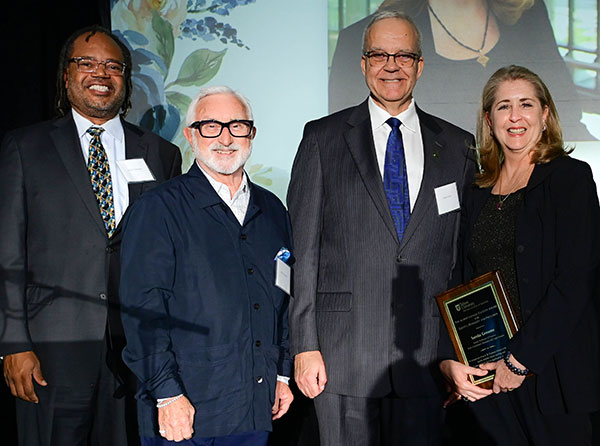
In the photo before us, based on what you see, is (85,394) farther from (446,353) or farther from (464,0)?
(464,0)

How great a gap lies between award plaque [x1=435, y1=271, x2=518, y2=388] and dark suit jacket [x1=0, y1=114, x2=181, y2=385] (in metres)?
1.28

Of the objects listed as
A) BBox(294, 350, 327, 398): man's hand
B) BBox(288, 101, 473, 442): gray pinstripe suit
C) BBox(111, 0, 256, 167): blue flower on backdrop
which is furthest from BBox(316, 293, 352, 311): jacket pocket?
BBox(111, 0, 256, 167): blue flower on backdrop

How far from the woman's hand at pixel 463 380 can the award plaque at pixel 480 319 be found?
0.02 meters

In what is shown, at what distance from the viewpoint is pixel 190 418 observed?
212 cm

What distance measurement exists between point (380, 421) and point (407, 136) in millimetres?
1076

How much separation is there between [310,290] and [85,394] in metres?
0.98

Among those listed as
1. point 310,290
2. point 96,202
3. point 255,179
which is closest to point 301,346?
point 310,290

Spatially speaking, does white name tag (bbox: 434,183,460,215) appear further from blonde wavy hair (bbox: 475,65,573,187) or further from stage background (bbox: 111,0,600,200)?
stage background (bbox: 111,0,600,200)

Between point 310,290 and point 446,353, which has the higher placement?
point 310,290

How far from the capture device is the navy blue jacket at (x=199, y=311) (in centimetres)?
214

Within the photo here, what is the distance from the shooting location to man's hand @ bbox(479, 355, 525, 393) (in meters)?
2.26

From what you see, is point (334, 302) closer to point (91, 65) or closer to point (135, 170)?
point (135, 170)

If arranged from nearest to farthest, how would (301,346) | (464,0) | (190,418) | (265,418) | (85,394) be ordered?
(190,418)
(265,418)
(301,346)
(85,394)
(464,0)

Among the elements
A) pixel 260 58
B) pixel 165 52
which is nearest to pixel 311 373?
pixel 260 58
